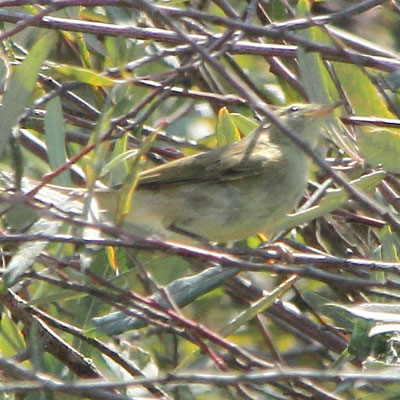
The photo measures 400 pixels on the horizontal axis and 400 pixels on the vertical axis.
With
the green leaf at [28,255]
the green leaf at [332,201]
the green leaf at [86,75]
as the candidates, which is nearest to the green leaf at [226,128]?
the green leaf at [332,201]

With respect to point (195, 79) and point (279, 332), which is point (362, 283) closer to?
point (195, 79)

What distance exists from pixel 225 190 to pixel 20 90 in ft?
5.13

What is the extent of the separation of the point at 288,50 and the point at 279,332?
7.60 feet

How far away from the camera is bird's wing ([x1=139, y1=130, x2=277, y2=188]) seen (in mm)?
3990

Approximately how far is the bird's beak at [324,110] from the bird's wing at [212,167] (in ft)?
1.06

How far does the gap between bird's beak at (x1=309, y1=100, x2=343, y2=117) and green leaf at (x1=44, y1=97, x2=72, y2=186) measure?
0.86 meters

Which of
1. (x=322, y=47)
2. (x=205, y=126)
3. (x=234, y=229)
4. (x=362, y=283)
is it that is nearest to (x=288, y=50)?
(x=322, y=47)

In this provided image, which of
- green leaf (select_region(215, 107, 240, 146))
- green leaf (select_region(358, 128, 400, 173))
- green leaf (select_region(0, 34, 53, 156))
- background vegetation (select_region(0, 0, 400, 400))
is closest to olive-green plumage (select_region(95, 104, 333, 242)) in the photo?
background vegetation (select_region(0, 0, 400, 400))

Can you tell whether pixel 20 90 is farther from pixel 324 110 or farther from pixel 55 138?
pixel 324 110

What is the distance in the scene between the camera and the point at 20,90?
111 inches

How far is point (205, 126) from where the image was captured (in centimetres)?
534

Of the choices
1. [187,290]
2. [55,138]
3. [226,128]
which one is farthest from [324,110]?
[55,138]

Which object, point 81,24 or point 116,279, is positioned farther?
point 116,279

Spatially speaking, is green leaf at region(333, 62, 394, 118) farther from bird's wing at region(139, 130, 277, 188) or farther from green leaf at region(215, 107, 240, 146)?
bird's wing at region(139, 130, 277, 188)
